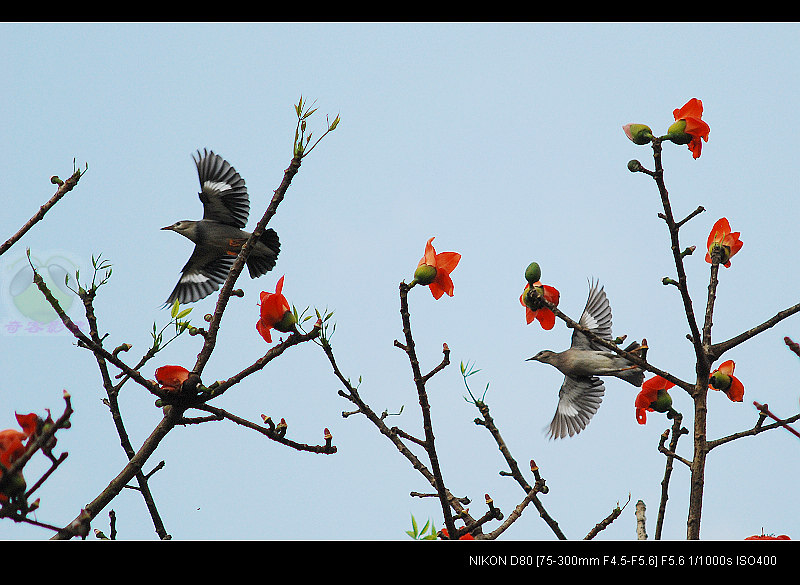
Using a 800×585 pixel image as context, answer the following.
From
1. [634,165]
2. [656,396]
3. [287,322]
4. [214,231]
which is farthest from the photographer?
[214,231]

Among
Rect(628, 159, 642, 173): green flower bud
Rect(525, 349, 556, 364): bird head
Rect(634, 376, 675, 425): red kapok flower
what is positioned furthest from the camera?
Rect(525, 349, 556, 364): bird head

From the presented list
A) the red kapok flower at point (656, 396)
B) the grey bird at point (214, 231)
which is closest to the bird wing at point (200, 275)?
the grey bird at point (214, 231)

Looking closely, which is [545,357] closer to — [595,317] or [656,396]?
[595,317]

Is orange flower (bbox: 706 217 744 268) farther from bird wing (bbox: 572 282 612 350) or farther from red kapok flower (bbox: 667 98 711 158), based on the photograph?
bird wing (bbox: 572 282 612 350)

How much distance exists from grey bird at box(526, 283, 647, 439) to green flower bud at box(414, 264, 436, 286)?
13.1 ft

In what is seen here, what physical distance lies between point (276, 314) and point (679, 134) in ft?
7.25

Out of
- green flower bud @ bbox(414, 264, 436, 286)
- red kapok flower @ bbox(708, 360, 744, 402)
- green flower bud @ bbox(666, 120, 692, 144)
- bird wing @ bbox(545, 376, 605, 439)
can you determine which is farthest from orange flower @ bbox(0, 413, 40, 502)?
bird wing @ bbox(545, 376, 605, 439)

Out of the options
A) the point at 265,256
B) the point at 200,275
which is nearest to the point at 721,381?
the point at 265,256

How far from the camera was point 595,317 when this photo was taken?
732 centimetres

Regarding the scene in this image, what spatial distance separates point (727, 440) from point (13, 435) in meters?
2.74

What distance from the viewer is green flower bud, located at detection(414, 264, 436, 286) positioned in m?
3.42

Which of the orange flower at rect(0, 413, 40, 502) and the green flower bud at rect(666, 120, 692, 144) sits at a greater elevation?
the green flower bud at rect(666, 120, 692, 144)

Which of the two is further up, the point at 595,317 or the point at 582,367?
the point at 595,317
